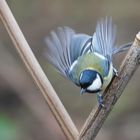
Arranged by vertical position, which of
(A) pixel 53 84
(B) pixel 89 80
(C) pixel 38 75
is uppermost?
(C) pixel 38 75

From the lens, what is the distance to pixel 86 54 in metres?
1.30

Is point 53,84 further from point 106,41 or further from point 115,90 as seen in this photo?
point 115,90

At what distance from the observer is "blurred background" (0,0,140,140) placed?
3.67 metres

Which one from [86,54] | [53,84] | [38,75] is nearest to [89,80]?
[86,54]

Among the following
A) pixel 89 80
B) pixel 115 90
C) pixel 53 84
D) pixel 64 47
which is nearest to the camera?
pixel 115 90

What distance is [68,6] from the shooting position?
4.57 m

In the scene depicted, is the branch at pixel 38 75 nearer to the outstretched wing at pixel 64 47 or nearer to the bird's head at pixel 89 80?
the outstretched wing at pixel 64 47

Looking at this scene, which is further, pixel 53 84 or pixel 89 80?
pixel 53 84

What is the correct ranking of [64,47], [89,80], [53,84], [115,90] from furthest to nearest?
[53,84]
[89,80]
[64,47]
[115,90]

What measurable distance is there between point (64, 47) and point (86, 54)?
0.36 feet

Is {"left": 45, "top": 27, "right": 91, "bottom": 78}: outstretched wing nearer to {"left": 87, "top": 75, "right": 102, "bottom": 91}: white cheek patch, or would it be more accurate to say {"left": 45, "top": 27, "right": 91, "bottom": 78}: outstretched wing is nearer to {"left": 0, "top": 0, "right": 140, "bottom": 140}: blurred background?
{"left": 87, "top": 75, "right": 102, "bottom": 91}: white cheek patch

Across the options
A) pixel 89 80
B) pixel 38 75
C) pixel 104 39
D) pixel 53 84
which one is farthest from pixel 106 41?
pixel 53 84

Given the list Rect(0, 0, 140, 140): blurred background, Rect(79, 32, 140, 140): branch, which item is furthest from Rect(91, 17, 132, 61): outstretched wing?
Rect(0, 0, 140, 140): blurred background

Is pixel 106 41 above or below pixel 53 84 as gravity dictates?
above
